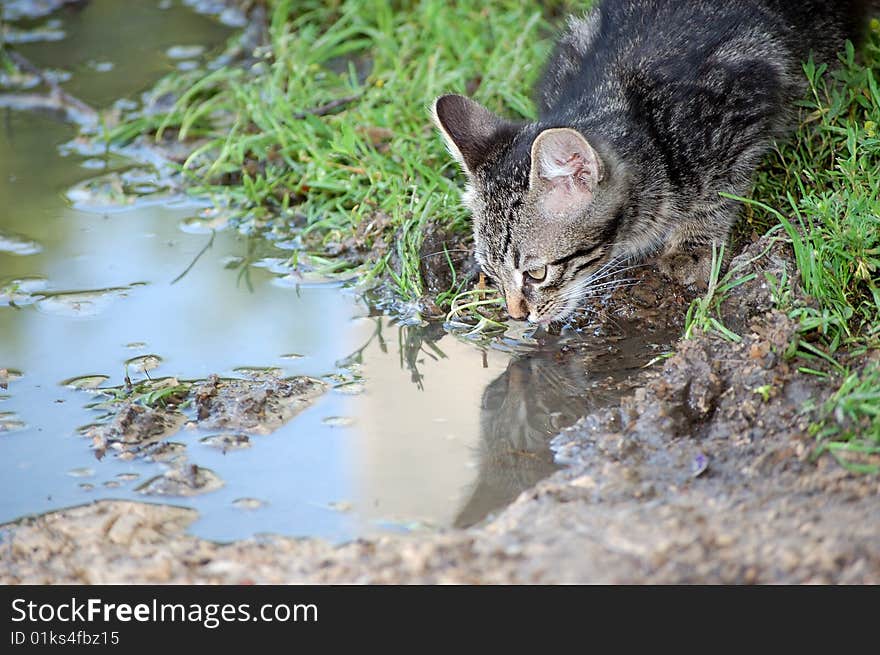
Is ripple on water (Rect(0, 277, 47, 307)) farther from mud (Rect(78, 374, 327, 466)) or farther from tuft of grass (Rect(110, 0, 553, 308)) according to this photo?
tuft of grass (Rect(110, 0, 553, 308))

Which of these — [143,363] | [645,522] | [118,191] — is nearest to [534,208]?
[645,522]

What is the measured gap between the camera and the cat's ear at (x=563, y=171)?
434cm

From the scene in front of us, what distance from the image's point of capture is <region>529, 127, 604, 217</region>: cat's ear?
4344 mm

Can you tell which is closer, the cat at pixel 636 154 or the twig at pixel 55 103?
the cat at pixel 636 154

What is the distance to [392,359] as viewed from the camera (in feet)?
16.1

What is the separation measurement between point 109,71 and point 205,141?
1469mm

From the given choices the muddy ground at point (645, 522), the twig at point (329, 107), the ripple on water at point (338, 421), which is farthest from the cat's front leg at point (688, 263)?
the twig at point (329, 107)

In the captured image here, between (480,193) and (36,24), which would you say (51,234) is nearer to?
(480,193)

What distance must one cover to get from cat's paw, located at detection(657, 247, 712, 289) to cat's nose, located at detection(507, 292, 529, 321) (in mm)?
763

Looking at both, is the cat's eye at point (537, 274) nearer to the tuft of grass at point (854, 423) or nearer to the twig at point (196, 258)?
the tuft of grass at point (854, 423)

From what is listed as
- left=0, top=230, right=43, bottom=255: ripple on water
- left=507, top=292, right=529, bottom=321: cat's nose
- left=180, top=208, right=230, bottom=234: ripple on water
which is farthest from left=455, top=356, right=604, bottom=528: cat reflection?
left=0, top=230, right=43, bottom=255: ripple on water

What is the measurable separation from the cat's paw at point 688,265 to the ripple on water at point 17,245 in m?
3.32

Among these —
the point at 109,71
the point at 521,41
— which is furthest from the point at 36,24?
the point at 521,41

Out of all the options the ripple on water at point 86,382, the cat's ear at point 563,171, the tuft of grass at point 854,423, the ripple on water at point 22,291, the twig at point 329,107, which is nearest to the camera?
the tuft of grass at point 854,423
